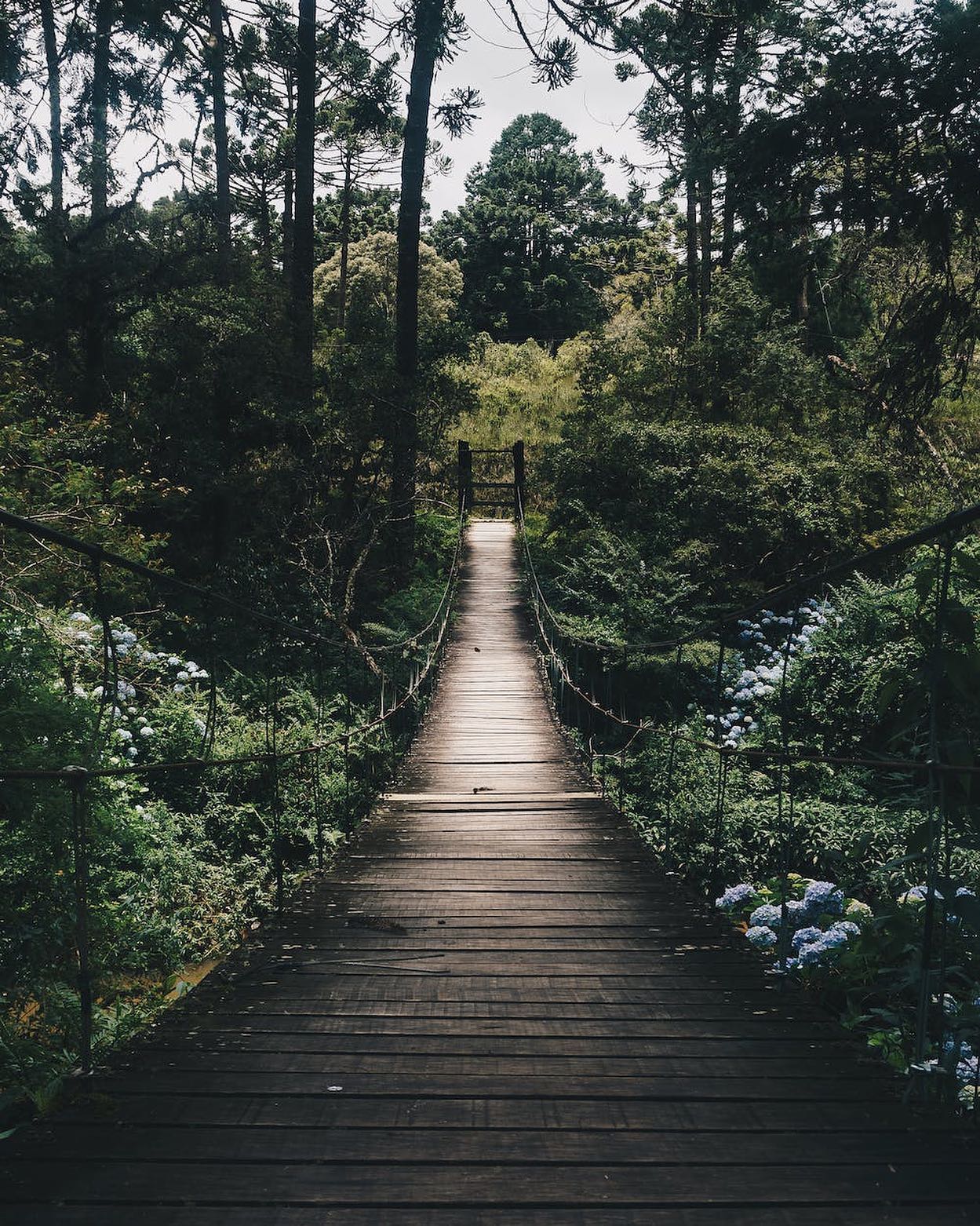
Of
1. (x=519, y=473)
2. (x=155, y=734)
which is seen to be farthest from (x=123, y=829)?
(x=519, y=473)

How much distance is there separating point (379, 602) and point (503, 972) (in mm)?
10567

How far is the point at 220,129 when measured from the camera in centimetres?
1312

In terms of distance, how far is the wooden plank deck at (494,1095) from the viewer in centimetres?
164

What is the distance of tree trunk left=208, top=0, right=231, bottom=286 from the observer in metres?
4.37

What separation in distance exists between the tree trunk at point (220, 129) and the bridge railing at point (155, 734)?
234cm

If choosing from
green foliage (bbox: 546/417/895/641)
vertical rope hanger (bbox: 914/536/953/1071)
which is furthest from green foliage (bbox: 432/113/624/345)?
vertical rope hanger (bbox: 914/536/953/1071)

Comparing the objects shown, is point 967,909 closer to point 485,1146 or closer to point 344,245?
point 485,1146

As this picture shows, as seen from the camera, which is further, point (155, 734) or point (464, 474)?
point (464, 474)

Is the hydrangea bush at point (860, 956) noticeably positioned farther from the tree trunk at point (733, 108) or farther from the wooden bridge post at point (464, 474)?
the wooden bridge post at point (464, 474)

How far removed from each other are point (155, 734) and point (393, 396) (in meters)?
7.20

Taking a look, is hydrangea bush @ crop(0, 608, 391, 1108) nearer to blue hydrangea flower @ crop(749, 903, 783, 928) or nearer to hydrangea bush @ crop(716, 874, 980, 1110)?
hydrangea bush @ crop(716, 874, 980, 1110)

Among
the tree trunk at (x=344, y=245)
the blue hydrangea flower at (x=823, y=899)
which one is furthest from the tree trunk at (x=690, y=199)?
the tree trunk at (x=344, y=245)

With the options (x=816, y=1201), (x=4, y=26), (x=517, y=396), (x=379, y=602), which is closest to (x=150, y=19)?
(x=4, y=26)

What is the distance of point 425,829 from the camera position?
17.2ft
